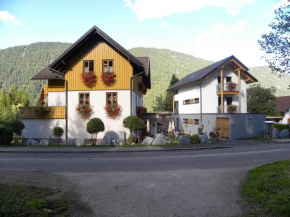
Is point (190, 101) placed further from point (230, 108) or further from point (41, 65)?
point (41, 65)

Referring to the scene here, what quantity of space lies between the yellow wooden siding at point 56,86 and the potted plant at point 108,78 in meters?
4.35

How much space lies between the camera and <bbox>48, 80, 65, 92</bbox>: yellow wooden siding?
2192cm

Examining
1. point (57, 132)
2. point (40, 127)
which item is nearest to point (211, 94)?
point (57, 132)

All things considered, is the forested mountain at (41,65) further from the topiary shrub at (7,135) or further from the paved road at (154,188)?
the paved road at (154,188)

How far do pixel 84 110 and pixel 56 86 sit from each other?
13.3 feet

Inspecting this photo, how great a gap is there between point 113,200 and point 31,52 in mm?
203966

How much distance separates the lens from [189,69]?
162m

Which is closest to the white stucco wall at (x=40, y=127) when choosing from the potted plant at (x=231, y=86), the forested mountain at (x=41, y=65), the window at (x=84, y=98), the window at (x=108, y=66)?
the window at (x=84, y=98)

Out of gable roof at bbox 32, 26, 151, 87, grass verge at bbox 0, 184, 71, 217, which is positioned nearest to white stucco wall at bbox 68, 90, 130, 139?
gable roof at bbox 32, 26, 151, 87

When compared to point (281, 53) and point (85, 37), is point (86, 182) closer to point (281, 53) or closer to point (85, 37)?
point (281, 53)

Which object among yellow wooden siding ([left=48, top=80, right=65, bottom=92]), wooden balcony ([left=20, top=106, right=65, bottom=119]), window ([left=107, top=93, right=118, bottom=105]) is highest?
yellow wooden siding ([left=48, top=80, right=65, bottom=92])

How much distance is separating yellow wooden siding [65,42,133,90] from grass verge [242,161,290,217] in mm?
14812

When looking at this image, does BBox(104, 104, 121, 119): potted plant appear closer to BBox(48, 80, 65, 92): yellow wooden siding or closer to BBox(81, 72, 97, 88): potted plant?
BBox(81, 72, 97, 88): potted plant

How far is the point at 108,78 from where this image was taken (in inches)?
799
